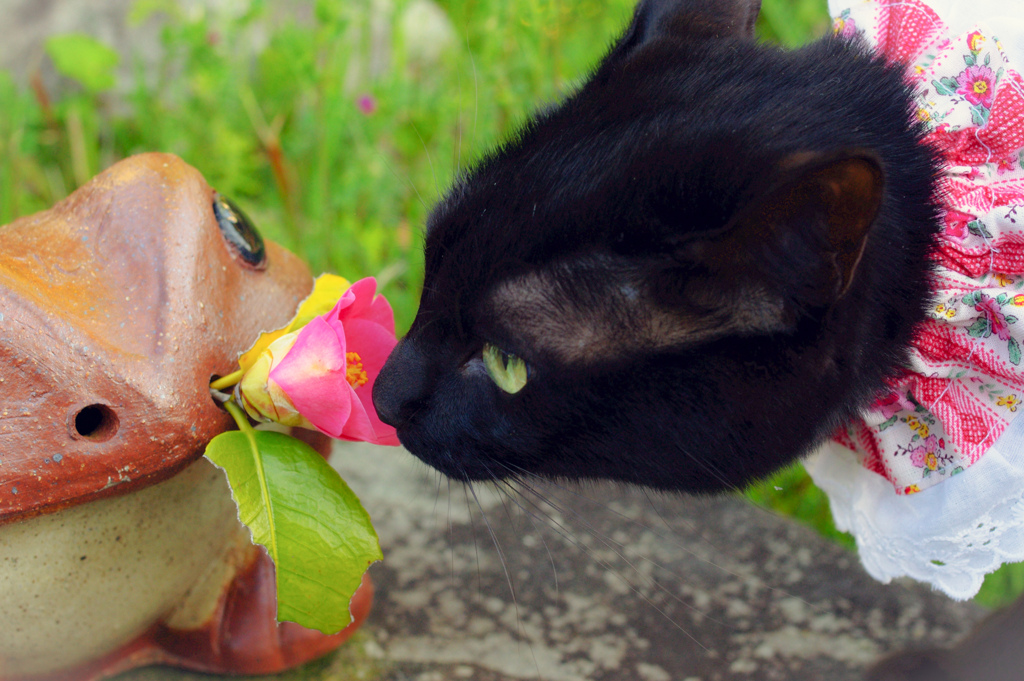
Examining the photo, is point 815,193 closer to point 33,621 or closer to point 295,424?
point 295,424

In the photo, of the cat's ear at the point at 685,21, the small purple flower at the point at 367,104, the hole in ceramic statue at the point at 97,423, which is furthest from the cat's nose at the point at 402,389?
the small purple flower at the point at 367,104

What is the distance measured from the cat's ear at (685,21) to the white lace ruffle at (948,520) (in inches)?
19.8

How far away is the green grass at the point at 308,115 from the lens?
72.3 inches

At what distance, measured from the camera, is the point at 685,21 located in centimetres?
89

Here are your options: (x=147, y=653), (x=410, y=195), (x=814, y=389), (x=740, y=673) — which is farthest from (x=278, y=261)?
(x=410, y=195)

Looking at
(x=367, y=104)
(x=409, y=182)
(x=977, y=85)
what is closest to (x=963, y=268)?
(x=977, y=85)

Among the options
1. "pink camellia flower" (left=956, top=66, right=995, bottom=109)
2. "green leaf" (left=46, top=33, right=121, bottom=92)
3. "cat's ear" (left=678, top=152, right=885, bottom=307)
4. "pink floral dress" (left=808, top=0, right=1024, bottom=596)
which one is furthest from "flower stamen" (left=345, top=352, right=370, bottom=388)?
"green leaf" (left=46, top=33, right=121, bottom=92)

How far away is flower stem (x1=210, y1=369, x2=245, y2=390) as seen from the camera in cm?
78

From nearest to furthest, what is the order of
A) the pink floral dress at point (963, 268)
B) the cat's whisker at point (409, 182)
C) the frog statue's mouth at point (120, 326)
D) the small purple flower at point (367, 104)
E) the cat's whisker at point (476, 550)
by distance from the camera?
1. the frog statue's mouth at point (120, 326)
2. the pink floral dress at point (963, 268)
3. the cat's whisker at point (409, 182)
4. the cat's whisker at point (476, 550)
5. the small purple flower at point (367, 104)

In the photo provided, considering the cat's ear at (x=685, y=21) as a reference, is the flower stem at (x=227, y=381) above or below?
below

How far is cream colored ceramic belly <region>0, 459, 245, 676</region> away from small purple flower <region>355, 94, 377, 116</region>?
4.23 ft

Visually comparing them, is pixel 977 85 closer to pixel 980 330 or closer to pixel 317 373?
pixel 980 330

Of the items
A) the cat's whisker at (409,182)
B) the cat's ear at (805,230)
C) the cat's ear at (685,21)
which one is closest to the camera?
the cat's ear at (805,230)

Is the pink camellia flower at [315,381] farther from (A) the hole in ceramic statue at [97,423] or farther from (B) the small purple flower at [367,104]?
(B) the small purple flower at [367,104]
